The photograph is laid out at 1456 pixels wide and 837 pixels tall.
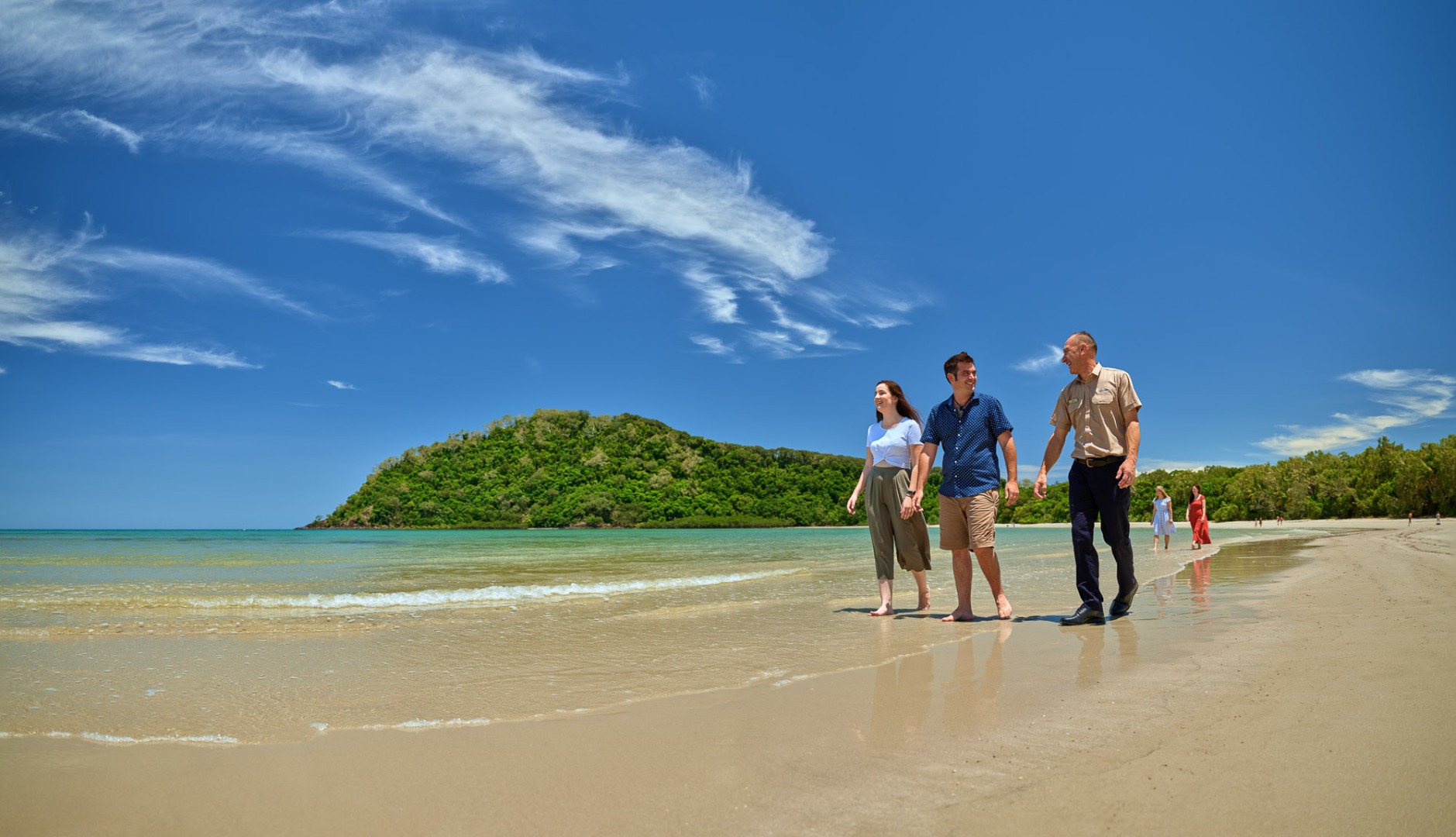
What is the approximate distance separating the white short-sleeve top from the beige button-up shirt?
1.25 metres

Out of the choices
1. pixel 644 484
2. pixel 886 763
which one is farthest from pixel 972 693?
pixel 644 484

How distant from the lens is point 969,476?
587 cm

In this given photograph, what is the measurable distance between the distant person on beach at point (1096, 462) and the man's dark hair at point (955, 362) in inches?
27.5

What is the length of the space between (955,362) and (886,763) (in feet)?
14.1

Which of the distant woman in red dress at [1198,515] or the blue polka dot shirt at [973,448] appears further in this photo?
the distant woman in red dress at [1198,515]

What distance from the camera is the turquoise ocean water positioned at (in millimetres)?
3305

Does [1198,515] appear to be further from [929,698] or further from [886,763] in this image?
[886,763]

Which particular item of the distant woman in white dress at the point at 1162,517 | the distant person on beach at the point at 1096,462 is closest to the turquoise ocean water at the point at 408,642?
the distant person on beach at the point at 1096,462

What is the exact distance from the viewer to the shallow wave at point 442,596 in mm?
7645

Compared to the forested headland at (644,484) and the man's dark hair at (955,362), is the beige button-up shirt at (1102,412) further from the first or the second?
the forested headland at (644,484)

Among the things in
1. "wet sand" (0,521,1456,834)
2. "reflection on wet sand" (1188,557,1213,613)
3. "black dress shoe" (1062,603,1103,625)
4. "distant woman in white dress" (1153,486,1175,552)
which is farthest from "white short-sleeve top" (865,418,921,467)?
"distant woman in white dress" (1153,486,1175,552)

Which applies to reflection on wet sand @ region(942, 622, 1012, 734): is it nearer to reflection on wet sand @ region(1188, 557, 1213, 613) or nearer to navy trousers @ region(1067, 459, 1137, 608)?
navy trousers @ region(1067, 459, 1137, 608)

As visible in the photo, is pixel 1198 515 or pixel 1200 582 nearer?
pixel 1200 582

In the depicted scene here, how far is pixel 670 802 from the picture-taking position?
6.84 feet
